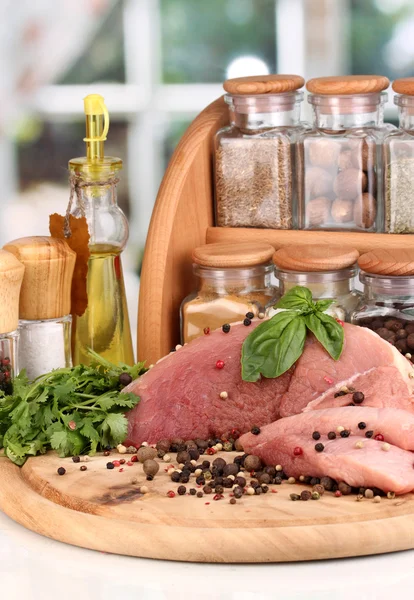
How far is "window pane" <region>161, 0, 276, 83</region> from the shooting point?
3.70 meters

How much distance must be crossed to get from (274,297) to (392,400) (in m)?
0.38

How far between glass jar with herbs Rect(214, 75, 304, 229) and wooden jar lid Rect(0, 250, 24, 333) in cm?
45

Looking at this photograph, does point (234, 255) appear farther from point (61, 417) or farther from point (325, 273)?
point (61, 417)

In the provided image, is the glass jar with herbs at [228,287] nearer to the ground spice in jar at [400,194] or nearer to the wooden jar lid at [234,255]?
the wooden jar lid at [234,255]

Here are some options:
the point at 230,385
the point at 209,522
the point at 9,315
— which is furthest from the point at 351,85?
the point at 209,522

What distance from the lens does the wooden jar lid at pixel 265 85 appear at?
176cm

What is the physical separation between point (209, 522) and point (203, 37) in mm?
2864

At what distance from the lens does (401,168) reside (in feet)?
5.54

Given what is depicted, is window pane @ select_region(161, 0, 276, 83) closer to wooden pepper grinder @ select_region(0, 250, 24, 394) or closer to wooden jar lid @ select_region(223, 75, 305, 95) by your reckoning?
wooden jar lid @ select_region(223, 75, 305, 95)

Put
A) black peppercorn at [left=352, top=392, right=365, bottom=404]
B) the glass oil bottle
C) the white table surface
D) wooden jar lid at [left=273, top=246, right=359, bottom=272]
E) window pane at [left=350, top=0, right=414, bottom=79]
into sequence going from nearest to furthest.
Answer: the white table surface < black peppercorn at [left=352, top=392, right=365, bottom=404] < wooden jar lid at [left=273, top=246, right=359, bottom=272] < the glass oil bottle < window pane at [left=350, top=0, right=414, bottom=79]

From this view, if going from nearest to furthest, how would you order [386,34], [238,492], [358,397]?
[238,492] < [358,397] < [386,34]

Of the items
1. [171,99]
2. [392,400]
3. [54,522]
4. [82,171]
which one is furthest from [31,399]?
[171,99]

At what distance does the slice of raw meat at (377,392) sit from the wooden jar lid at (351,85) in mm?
513

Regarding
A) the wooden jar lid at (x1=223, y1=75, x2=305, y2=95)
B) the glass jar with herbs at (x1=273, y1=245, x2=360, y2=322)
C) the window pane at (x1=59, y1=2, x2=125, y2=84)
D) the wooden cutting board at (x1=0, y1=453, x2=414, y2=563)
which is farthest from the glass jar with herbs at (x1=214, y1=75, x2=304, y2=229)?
the window pane at (x1=59, y1=2, x2=125, y2=84)
